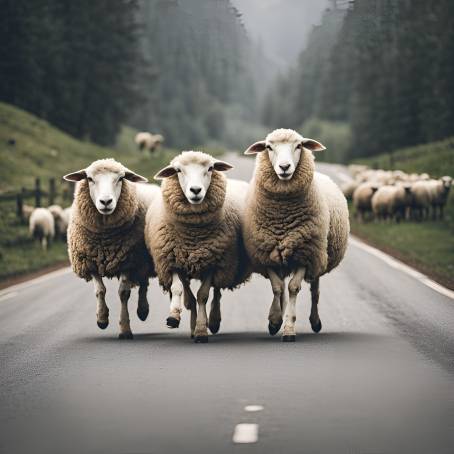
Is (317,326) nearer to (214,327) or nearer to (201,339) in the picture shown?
(214,327)

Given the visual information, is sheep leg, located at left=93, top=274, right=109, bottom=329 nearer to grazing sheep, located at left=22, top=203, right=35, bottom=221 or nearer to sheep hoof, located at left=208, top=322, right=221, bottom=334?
sheep hoof, located at left=208, top=322, right=221, bottom=334

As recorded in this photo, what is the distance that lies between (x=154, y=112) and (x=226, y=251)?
105195 mm

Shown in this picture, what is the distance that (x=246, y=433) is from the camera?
22.6ft

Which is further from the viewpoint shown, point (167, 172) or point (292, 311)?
point (167, 172)

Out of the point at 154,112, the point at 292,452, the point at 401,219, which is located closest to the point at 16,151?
the point at 401,219

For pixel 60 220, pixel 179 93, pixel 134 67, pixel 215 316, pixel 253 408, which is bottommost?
pixel 60 220

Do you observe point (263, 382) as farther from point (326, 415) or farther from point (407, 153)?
point (407, 153)

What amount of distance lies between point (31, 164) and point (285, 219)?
3590cm

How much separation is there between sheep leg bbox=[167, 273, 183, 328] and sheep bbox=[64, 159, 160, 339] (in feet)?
2.80

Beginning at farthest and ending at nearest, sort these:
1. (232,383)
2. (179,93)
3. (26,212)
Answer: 1. (179,93)
2. (26,212)
3. (232,383)

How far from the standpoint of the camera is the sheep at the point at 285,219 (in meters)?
11.5

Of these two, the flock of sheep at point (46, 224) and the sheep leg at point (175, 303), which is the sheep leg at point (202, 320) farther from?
the flock of sheep at point (46, 224)

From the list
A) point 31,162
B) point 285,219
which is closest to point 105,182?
point 285,219

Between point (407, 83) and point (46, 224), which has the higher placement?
Answer: point (407, 83)
